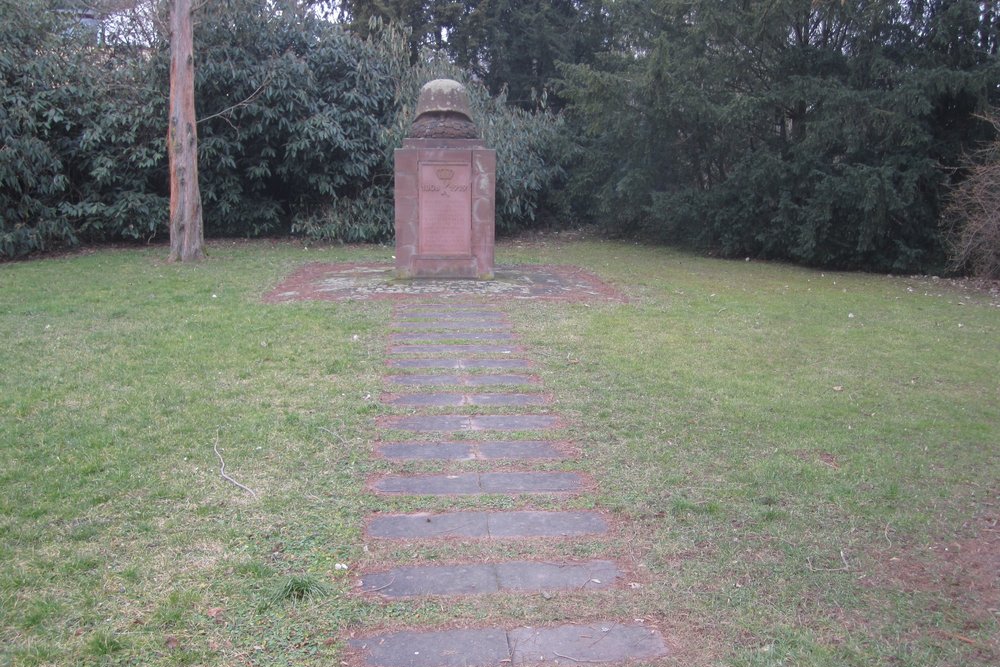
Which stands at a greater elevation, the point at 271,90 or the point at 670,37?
the point at 670,37

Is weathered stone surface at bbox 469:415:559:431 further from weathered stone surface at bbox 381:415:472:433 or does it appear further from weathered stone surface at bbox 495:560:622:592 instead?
weathered stone surface at bbox 495:560:622:592

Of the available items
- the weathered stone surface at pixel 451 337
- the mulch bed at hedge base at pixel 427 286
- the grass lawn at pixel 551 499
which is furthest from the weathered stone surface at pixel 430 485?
the mulch bed at hedge base at pixel 427 286

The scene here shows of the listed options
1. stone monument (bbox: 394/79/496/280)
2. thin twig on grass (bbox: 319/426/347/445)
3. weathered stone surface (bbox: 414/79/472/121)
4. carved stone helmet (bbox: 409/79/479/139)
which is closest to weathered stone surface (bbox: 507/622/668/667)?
thin twig on grass (bbox: 319/426/347/445)

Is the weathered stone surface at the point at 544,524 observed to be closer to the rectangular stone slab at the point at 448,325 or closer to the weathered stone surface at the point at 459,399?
the weathered stone surface at the point at 459,399

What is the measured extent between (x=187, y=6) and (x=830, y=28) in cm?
1117

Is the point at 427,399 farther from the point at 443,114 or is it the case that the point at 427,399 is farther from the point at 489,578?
the point at 443,114

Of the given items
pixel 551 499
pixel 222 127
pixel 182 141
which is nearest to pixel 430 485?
pixel 551 499

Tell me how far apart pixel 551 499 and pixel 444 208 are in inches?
297

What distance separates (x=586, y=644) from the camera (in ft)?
9.54

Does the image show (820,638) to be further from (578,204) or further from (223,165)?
(578,204)

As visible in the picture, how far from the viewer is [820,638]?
2.94m

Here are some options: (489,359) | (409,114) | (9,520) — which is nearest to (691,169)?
(409,114)

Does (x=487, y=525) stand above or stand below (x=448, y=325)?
below

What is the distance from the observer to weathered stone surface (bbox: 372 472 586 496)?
4246 mm
